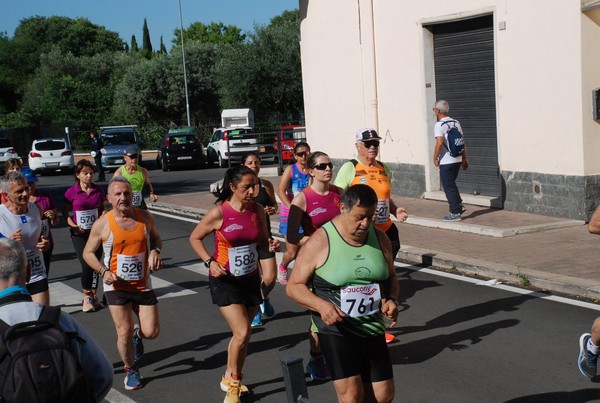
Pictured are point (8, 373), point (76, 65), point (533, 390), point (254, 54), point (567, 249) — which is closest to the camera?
point (8, 373)

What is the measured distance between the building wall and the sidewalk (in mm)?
859

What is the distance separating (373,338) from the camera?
17.3ft

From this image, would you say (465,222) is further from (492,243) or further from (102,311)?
(102,311)

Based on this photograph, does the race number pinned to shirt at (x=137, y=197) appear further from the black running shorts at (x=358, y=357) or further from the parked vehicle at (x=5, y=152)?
the parked vehicle at (x=5, y=152)

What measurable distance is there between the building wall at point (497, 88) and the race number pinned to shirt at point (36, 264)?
879 cm

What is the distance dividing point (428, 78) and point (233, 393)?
483 inches

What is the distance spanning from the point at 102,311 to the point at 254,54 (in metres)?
39.7

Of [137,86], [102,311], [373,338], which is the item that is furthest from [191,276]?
[137,86]

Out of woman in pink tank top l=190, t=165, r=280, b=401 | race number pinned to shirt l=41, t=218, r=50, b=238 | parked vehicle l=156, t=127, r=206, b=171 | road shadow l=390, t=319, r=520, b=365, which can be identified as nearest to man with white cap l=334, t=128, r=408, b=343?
road shadow l=390, t=319, r=520, b=365

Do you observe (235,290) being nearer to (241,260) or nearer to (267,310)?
(241,260)

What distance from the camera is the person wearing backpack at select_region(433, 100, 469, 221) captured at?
14570 mm

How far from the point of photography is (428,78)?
17984 millimetres

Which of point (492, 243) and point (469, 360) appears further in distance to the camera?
point (492, 243)

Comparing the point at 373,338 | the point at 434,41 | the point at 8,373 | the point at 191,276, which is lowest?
the point at 191,276
